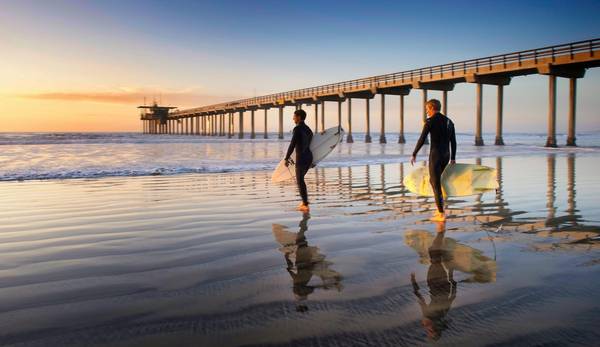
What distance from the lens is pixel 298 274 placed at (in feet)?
10.2

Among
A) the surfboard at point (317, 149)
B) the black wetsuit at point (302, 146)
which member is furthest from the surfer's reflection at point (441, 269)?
the surfboard at point (317, 149)

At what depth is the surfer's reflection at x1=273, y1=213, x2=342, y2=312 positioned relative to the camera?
2.78 m

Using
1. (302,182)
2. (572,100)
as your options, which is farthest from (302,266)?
(572,100)

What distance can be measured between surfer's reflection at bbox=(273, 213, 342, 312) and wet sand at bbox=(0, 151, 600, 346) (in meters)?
0.02

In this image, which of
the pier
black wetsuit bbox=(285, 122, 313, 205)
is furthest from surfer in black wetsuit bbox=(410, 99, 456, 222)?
→ the pier

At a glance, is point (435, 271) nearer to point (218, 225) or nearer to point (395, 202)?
point (218, 225)

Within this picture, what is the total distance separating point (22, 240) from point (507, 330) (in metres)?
4.25

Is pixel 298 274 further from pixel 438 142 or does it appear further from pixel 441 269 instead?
pixel 438 142

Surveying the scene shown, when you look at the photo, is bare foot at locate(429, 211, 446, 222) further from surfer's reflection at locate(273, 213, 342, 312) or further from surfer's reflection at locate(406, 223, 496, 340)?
surfer's reflection at locate(273, 213, 342, 312)

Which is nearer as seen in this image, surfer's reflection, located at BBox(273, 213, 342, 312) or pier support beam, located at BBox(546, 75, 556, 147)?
surfer's reflection, located at BBox(273, 213, 342, 312)

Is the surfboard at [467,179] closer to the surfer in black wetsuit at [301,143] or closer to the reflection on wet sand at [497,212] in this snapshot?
the reflection on wet sand at [497,212]

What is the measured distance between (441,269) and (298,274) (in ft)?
3.46

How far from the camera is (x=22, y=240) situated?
4234mm

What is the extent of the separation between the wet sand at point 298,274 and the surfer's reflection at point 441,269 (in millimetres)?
13
